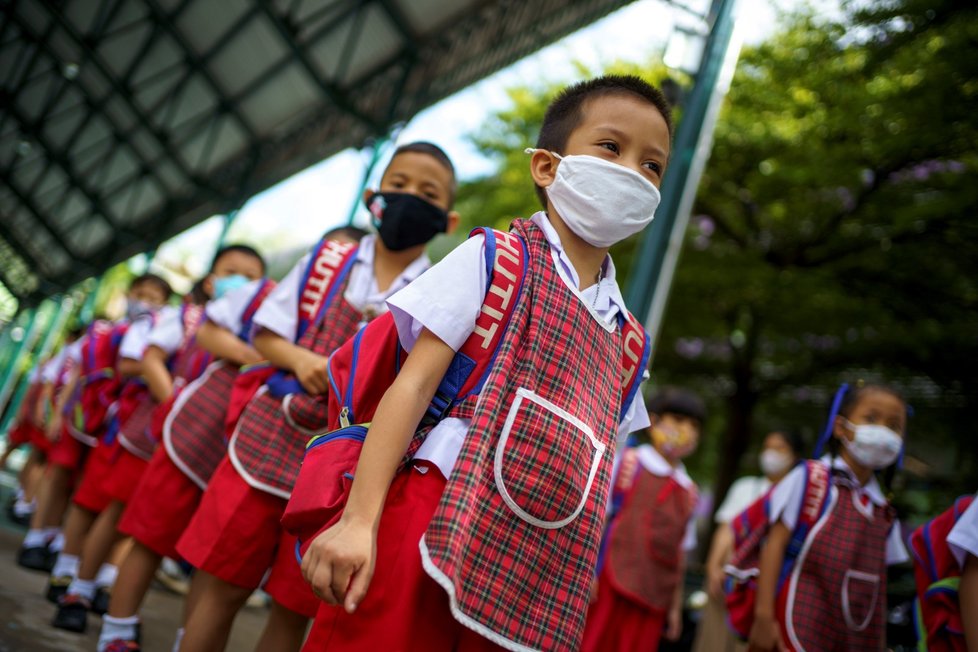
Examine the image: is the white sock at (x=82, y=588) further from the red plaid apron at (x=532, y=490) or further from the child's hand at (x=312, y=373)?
the red plaid apron at (x=532, y=490)

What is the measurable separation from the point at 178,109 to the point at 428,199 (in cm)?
1392

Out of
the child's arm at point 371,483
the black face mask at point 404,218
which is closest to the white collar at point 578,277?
the child's arm at point 371,483

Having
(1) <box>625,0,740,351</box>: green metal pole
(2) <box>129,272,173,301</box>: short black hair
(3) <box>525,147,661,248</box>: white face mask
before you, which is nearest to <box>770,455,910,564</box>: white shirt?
(1) <box>625,0,740,351</box>: green metal pole

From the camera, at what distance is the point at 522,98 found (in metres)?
11.9

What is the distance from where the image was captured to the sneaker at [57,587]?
4.20 meters

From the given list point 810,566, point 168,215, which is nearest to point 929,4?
point 810,566

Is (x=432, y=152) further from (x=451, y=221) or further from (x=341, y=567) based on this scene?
(x=341, y=567)

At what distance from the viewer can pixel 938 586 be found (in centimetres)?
276

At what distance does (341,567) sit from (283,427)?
1265mm

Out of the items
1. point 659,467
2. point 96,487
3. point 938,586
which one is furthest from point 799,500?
point 96,487

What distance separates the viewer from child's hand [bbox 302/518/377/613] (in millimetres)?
1455

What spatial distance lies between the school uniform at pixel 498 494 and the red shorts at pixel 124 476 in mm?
2670

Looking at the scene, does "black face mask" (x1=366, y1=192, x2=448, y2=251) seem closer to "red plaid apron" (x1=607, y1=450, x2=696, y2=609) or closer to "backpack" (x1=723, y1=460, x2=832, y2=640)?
"backpack" (x1=723, y1=460, x2=832, y2=640)

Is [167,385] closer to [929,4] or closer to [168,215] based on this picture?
[929,4]
